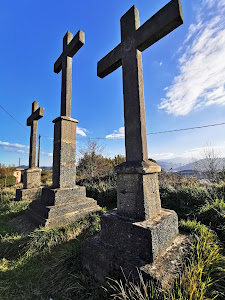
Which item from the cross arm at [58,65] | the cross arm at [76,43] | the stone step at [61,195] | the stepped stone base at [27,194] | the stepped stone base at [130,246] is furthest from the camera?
the stepped stone base at [27,194]

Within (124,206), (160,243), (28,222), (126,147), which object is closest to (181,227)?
(160,243)

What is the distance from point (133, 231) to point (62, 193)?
2.32m

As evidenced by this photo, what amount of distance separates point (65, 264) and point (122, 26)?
12.5 feet

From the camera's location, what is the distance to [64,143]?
3.84 metres

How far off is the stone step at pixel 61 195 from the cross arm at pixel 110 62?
2723 millimetres

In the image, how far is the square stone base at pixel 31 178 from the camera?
224 inches

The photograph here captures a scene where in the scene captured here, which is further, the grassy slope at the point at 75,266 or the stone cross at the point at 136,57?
the stone cross at the point at 136,57

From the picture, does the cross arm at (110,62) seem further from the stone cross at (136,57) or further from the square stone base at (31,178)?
the square stone base at (31,178)

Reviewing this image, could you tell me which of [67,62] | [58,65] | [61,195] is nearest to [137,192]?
[61,195]

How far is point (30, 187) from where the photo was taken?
18.8ft

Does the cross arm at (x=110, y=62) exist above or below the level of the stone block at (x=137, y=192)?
above

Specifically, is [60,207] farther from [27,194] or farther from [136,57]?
Answer: [136,57]

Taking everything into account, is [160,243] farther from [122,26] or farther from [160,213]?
[122,26]

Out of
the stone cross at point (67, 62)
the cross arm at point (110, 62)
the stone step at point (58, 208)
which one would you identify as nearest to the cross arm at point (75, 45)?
the stone cross at point (67, 62)
